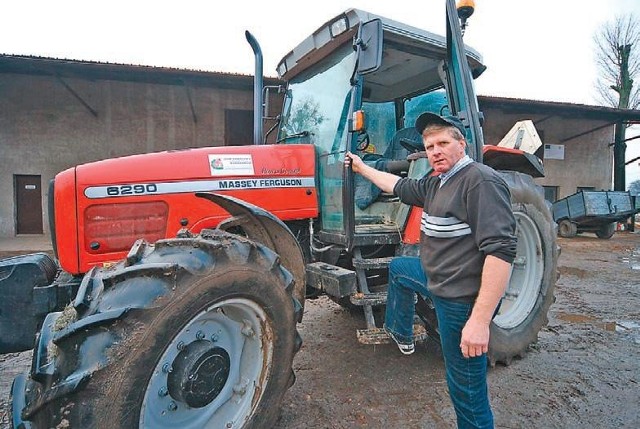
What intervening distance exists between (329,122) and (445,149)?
4.59 ft

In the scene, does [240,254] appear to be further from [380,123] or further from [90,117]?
[90,117]

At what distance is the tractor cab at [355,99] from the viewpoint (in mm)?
2743

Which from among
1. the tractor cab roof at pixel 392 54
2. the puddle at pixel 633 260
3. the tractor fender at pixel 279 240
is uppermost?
the tractor cab roof at pixel 392 54

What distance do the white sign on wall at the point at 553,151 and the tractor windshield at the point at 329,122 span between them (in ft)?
47.5

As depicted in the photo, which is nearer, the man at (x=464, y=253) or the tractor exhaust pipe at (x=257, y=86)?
the man at (x=464, y=253)

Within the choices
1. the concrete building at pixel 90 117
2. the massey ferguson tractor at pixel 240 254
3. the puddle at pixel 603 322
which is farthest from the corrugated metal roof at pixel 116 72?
the puddle at pixel 603 322

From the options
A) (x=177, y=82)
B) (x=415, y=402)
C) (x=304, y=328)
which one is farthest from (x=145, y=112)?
(x=415, y=402)

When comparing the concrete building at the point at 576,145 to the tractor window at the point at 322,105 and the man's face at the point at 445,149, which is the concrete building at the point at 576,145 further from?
the man's face at the point at 445,149

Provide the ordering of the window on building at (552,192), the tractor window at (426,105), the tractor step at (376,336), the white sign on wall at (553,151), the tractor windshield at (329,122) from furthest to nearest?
1. the window on building at (552,192)
2. the white sign on wall at (553,151)
3. the tractor window at (426,105)
4. the tractor windshield at (329,122)
5. the tractor step at (376,336)

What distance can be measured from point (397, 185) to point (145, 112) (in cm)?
1015

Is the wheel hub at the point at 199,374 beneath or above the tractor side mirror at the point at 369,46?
beneath

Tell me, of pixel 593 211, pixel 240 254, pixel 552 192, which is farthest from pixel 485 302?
pixel 552 192

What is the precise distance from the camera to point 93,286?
66.8 inches

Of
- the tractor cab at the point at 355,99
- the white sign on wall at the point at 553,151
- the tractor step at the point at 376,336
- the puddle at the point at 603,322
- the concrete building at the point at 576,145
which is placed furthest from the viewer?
the white sign on wall at the point at 553,151
